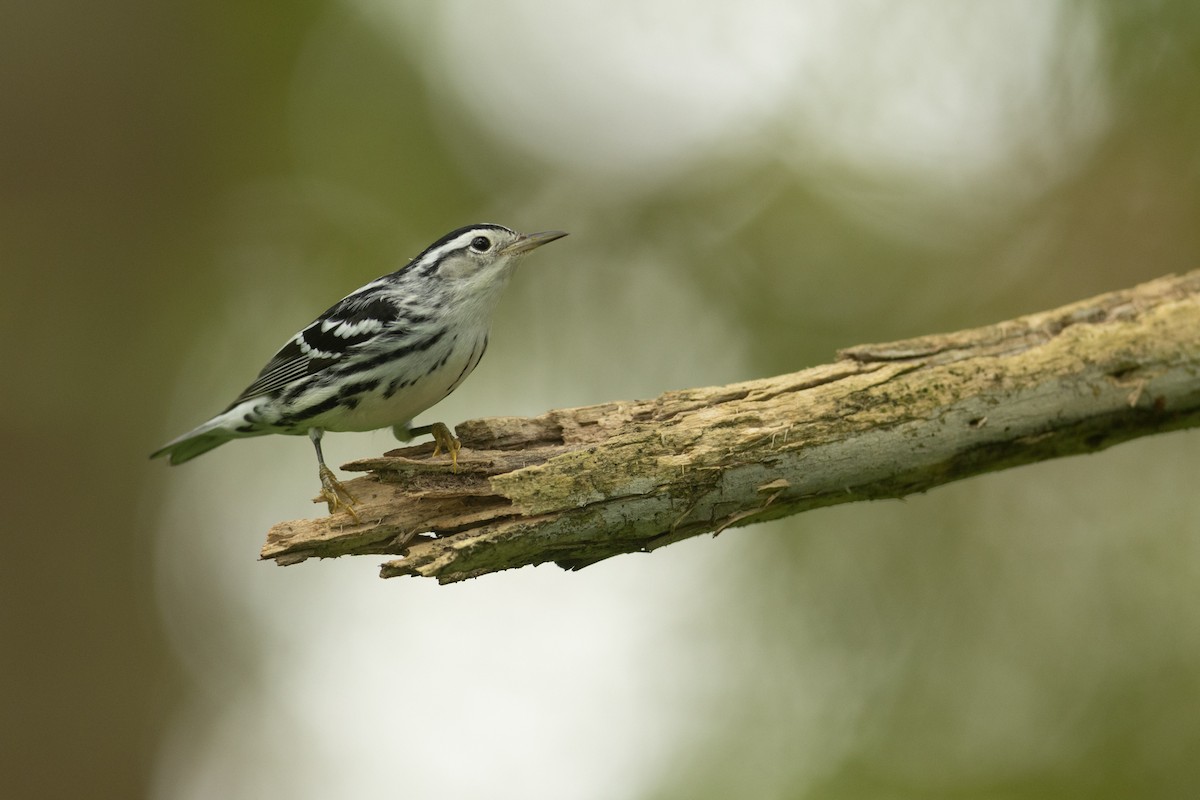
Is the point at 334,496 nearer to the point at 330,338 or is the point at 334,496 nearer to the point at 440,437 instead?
the point at 440,437

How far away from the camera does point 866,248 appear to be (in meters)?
8.27

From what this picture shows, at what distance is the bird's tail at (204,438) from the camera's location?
17.7ft

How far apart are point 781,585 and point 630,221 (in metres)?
3.63

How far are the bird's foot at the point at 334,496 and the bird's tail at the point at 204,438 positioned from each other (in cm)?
99

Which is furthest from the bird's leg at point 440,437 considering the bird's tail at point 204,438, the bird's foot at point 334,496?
the bird's tail at point 204,438

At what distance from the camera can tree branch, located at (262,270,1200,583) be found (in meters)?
3.52

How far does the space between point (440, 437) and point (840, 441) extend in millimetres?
2231

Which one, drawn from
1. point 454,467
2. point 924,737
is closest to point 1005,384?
point 454,467

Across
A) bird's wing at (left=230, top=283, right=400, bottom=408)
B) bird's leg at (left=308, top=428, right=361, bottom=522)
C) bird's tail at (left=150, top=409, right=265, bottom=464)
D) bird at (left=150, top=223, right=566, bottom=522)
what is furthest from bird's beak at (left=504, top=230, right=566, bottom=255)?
bird's tail at (left=150, top=409, right=265, bottom=464)

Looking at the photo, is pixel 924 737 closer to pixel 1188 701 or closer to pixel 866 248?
pixel 1188 701

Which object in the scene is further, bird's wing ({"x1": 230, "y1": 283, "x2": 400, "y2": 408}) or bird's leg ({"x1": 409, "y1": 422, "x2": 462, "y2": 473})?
bird's wing ({"x1": 230, "y1": 283, "x2": 400, "y2": 408})

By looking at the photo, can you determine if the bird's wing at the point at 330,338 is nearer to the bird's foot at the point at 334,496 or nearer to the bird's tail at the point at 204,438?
the bird's tail at the point at 204,438

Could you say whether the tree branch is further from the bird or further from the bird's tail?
the bird's tail

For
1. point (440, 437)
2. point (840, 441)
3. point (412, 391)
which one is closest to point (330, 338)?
point (412, 391)
